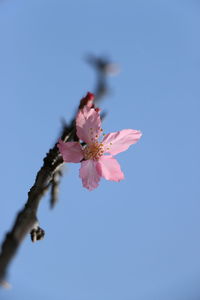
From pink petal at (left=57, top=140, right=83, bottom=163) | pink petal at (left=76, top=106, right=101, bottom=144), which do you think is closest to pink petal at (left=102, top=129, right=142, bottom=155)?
pink petal at (left=76, top=106, right=101, bottom=144)

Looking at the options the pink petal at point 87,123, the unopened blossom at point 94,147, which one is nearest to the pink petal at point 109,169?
the unopened blossom at point 94,147

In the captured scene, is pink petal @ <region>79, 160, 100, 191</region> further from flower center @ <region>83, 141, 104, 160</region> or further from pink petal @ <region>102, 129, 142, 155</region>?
pink petal @ <region>102, 129, 142, 155</region>

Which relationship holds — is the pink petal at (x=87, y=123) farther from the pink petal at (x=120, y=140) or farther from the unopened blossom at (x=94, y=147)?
the pink petal at (x=120, y=140)

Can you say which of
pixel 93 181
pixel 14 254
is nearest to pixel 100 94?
pixel 93 181

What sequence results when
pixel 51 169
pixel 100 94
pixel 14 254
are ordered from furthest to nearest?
pixel 100 94
pixel 51 169
pixel 14 254

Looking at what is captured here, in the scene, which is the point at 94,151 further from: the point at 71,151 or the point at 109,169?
the point at 71,151

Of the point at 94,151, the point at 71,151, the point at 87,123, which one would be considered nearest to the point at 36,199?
the point at 71,151

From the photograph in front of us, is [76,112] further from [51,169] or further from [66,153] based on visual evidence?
[51,169]

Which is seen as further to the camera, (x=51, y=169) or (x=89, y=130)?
(x=89, y=130)
